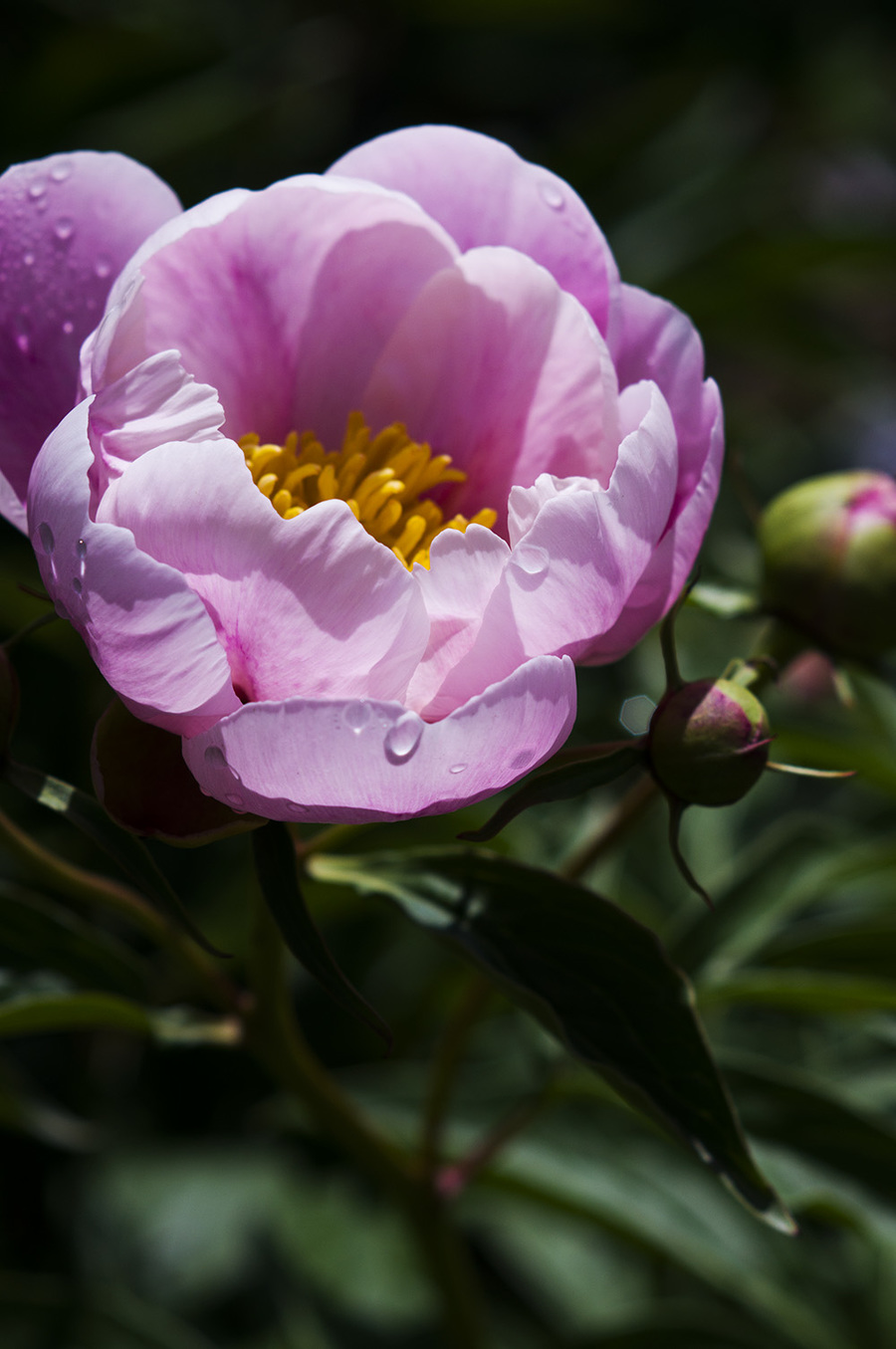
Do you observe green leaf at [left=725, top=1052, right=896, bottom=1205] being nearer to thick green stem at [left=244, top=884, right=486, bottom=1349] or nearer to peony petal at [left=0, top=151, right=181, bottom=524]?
thick green stem at [left=244, top=884, right=486, bottom=1349]

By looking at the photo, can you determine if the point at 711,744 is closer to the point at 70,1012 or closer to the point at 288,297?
the point at 288,297

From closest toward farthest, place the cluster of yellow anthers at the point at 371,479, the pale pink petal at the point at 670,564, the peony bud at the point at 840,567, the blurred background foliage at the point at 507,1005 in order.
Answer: the pale pink petal at the point at 670,564, the cluster of yellow anthers at the point at 371,479, the peony bud at the point at 840,567, the blurred background foliage at the point at 507,1005

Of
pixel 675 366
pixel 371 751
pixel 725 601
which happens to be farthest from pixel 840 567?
pixel 371 751

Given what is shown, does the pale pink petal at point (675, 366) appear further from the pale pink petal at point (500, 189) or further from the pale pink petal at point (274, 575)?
the pale pink petal at point (274, 575)

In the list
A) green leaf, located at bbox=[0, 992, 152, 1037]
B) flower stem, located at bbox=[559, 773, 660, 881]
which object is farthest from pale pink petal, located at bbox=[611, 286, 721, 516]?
green leaf, located at bbox=[0, 992, 152, 1037]

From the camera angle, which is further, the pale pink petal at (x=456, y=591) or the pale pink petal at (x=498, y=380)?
the pale pink petal at (x=498, y=380)

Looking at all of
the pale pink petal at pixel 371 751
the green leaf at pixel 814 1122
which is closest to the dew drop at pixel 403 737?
the pale pink petal at pixel 371 751
